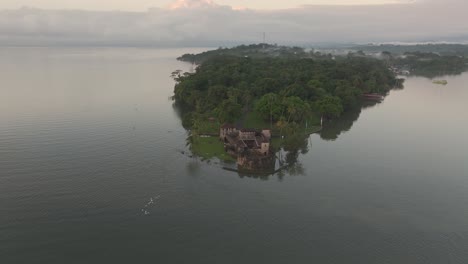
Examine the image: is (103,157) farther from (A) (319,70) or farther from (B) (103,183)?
(A) (319,70)

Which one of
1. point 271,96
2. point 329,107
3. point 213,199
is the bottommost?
point 213,199

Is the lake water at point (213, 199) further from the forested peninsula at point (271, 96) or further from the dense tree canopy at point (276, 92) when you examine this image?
the dense tree canopy at point (276, 92)

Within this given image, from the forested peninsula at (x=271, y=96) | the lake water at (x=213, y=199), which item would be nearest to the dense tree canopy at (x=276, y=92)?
the forested peninsula at (x=271, y=96)

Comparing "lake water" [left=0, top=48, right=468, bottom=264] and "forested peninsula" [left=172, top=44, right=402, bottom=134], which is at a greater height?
"forested peninsula" [left=172, top=44, right=402, bottom=134]

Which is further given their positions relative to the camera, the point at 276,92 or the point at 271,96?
the point at 276,92

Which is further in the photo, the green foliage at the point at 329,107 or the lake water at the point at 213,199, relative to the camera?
the green foliage at the point at 329,107

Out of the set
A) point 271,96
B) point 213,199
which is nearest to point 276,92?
point 271,96

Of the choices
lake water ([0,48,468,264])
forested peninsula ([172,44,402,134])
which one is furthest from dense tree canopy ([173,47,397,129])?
lake water ([0,48,468,264])

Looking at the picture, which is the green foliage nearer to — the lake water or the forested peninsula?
the forested peninsula

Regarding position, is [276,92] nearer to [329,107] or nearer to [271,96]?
[329,107]
